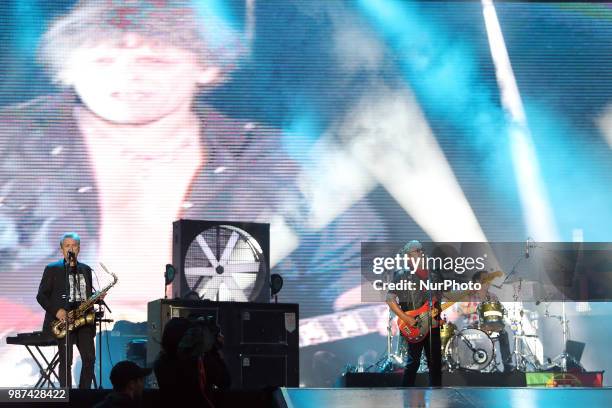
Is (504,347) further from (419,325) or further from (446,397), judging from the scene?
(446,397)

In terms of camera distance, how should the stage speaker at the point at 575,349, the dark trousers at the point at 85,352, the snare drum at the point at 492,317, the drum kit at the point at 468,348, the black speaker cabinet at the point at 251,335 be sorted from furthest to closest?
the stage speaker at the point at 575,349
the snare drum at the point at 492,317
the drum kit at the point at 468,348
the black speaker cabinet at the point at 251,335
the dark trousers at the point at 85,352

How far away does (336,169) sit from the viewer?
11.7 metres

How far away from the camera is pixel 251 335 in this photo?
29.0 feet

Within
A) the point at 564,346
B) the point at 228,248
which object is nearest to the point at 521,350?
the point at 564,346

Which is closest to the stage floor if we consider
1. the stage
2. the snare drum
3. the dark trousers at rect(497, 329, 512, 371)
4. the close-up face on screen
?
the stage

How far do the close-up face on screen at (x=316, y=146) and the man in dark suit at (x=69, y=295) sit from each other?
2.37 metres

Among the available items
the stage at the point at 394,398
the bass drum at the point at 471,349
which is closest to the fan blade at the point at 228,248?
the bass drum at the point at 471,349

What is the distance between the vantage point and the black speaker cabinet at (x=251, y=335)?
8.61 metres

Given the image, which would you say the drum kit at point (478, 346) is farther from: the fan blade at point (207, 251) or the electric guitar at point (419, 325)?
the fan blade at point (207, 251)

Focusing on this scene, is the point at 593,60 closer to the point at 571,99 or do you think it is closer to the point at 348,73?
the point at 571,99

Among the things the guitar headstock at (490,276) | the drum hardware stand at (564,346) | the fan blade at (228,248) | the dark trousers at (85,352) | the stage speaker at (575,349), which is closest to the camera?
the dark trousers at (85,352)

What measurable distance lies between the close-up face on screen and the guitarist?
188cm

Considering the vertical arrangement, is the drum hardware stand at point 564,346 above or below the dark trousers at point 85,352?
above

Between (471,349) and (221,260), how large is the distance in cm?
266
